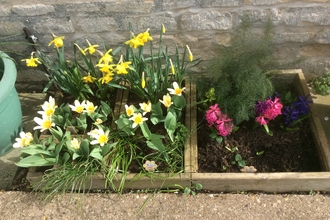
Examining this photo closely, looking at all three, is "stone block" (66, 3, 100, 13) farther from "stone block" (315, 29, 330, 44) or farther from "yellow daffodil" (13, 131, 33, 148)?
"stone block" (315, 29, 330, 44)

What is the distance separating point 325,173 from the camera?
2.02 m

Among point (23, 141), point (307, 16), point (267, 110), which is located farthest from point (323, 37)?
point (23, 141)

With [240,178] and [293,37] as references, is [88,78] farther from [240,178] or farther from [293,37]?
[293,37]

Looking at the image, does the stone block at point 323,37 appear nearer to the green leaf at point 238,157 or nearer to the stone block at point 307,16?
the stone block at point 307,16

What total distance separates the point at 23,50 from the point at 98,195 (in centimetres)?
128

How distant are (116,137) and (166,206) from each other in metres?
0.57

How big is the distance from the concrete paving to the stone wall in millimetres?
1063

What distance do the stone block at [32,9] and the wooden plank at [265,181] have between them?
149 cm

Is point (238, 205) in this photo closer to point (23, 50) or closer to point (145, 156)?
point (145, 156)

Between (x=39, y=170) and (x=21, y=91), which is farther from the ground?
(x=21, y=91)

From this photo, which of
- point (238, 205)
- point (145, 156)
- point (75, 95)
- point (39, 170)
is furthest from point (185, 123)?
point (39, 170)

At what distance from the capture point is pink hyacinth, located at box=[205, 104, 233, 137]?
2.09 m

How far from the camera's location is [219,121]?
209 cm

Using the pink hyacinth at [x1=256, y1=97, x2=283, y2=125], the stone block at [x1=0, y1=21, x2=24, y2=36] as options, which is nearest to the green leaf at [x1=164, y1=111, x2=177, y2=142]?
the pink hyacinth at [x1=256, y1=97, x2=283, y2=125]
